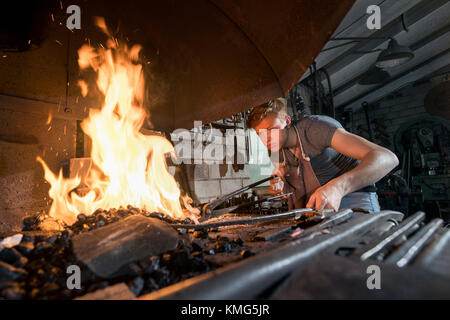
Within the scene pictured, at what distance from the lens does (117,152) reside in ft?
8.82

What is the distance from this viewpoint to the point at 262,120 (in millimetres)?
2852

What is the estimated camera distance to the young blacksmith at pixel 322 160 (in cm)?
180

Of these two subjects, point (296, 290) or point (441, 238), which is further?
point (441, 238)

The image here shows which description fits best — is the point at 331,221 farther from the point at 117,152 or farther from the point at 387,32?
the point at 387,32

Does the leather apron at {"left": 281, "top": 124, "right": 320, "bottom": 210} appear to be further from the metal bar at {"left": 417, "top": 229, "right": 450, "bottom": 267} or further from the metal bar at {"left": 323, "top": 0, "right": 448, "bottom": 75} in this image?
the metal bar at {"left": 323, "top": 0, "right": 448, "bottom": 75}

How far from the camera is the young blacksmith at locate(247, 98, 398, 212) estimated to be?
70.9 inches

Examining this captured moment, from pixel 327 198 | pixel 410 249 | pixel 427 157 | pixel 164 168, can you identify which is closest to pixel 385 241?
pixel 410 249

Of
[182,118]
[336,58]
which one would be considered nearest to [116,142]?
[182,118]

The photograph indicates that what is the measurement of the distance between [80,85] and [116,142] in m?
0.77

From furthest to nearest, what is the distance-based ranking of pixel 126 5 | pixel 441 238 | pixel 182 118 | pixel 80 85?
pixel 182 118 < pixel 80 85 < pixel 126 5 < pixel 441 238

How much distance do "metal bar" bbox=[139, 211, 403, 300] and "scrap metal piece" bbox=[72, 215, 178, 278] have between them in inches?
15.9

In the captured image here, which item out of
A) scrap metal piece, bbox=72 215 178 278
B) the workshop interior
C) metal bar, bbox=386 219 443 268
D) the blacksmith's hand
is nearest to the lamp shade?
the workshop interior
